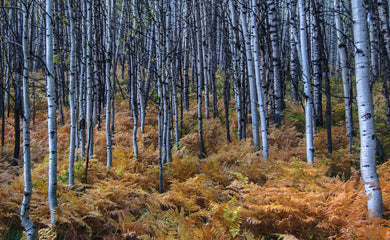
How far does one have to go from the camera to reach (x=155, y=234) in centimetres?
379

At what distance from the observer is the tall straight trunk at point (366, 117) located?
131 inches

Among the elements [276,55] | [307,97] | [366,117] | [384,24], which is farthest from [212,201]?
[384,24]

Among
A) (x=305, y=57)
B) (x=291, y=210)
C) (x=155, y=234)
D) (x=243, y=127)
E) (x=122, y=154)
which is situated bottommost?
(x=155, y=234)

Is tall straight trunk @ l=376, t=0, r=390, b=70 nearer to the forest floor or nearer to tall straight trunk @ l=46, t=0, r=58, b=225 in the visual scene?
the forest floor

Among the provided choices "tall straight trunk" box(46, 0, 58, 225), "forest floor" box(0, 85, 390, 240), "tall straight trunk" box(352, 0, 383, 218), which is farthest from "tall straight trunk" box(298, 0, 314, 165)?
"tall straight trunk" box(46, 0, 58, 225)

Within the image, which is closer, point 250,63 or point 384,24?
point 250,63

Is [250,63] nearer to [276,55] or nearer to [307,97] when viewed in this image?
[307,97]

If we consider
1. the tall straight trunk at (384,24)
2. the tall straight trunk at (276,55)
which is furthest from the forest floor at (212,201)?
the tall straight trunk at (384,24)

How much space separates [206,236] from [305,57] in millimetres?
4609

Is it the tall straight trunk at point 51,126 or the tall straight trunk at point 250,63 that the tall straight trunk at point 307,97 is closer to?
the tall straight trunk at point 250,63

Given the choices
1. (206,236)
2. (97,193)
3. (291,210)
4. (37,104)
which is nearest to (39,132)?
(37,104)

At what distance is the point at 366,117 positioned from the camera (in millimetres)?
3348

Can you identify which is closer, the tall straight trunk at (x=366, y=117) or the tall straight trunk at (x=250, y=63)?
the tall straight trunk at (x=366, y=117)

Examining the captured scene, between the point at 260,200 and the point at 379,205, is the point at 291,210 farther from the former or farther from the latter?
the point at 379,205
